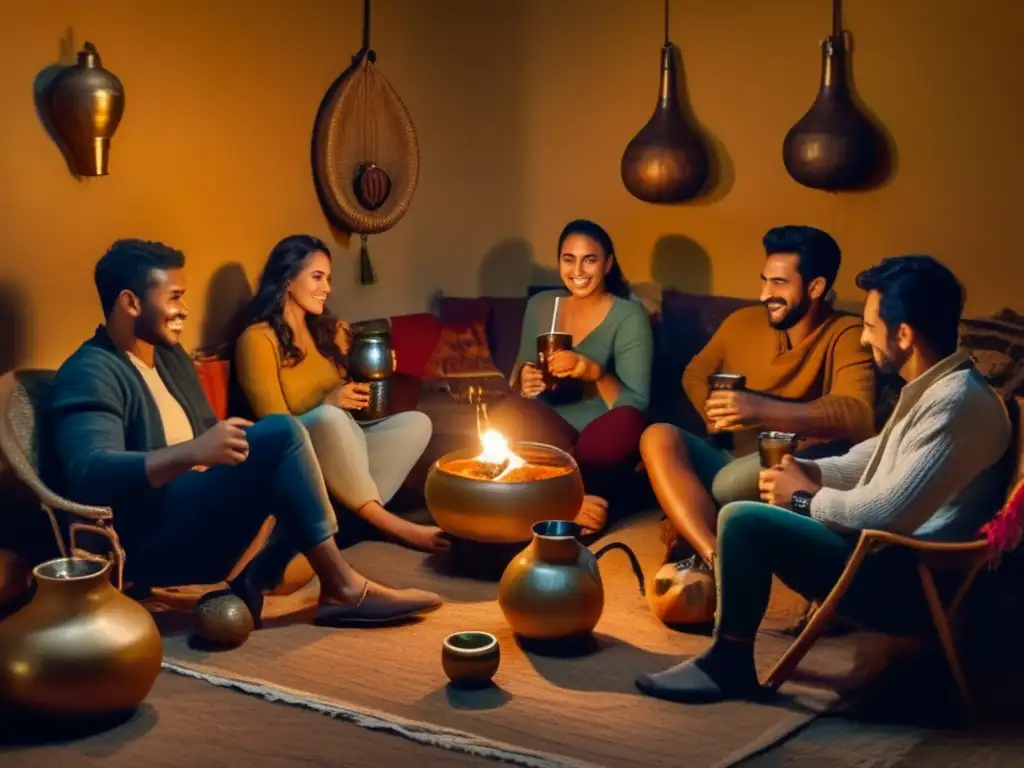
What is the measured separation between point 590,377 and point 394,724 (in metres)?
2.02

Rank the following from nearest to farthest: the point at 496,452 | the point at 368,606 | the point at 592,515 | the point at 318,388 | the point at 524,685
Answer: the point at 524,685, the point at 368,606, the point at 496,452, the point at 318,388, the point at 592,515

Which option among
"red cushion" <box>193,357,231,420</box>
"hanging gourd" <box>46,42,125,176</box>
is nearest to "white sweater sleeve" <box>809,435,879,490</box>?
"red cushion" <box>193,357,231,420</box>

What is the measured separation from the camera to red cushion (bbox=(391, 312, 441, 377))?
18.6 feet

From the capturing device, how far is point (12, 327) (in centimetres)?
434

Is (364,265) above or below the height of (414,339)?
above

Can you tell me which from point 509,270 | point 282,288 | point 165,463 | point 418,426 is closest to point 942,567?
point 165,463

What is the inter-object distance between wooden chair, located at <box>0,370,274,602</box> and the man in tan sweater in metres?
1.38

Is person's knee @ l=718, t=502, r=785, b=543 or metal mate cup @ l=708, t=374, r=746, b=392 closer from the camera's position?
person's knee @ l=718, t=502, r=785, b=543

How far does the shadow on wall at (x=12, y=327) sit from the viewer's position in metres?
4.30

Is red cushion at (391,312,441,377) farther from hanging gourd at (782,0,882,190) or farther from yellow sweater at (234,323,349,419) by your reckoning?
hanging gourd at (782,0,882,190)

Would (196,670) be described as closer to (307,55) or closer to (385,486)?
(385,486)

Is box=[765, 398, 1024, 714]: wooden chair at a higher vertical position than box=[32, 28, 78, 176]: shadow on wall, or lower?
lower

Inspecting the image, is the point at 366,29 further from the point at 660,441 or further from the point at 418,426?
the point at 660,441

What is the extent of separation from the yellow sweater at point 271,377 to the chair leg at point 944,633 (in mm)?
2244
